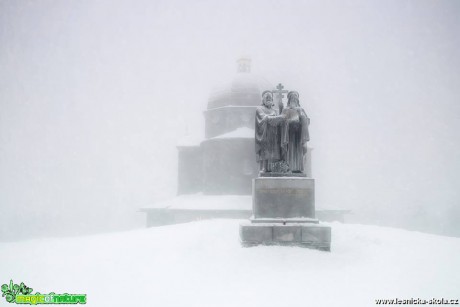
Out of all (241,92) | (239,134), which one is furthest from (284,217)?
(241,92)

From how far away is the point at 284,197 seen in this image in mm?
8914

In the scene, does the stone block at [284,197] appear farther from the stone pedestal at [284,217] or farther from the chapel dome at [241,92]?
the chapel dome at [241,92]

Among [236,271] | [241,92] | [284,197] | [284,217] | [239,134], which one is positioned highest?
[241,92]

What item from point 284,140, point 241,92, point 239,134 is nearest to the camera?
point 284,140

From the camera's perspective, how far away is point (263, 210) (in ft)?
29.1

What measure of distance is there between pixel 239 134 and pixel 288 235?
19338 millimetres

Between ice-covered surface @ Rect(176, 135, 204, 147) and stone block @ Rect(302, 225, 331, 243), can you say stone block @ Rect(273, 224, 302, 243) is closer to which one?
stone block @ Rect(302, 225, 331, 243)

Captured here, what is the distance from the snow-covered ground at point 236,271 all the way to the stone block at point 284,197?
3.03ft

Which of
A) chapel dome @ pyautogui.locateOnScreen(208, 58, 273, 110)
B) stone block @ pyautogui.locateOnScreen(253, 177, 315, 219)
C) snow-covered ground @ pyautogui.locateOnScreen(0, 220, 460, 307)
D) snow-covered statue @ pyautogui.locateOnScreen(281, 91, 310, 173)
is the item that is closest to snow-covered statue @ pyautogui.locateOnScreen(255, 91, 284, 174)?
snow-covered statue @ pyautogui.locateOnScreen(281, 91, 310, 173)

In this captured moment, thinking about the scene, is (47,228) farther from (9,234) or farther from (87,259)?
(87,259)

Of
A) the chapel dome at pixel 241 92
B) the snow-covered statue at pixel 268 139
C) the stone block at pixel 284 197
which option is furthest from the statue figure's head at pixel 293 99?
the chapel dome at pixel 241 92

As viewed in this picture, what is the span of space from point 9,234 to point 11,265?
182 feet

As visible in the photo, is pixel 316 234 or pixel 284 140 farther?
pixel 284 140

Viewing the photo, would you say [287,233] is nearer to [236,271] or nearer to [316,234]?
[316,234]
